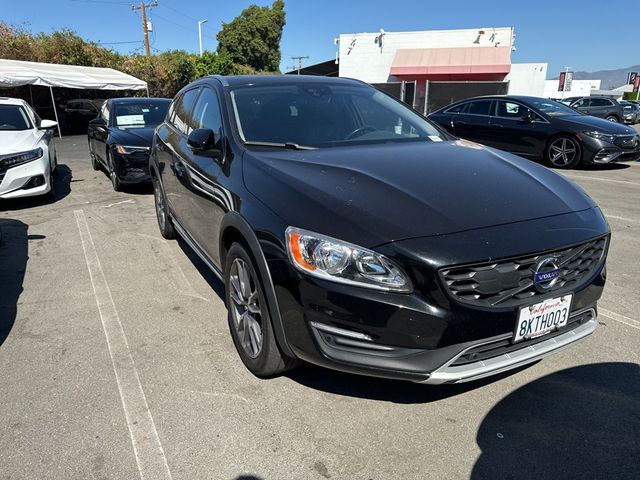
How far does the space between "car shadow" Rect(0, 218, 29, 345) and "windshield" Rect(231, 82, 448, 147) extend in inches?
90.1

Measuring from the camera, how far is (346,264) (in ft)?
6.99

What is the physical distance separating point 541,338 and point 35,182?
719 centimetres

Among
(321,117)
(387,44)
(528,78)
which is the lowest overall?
(321,117)

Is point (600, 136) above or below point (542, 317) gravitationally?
above

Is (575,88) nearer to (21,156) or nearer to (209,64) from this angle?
(209,64)

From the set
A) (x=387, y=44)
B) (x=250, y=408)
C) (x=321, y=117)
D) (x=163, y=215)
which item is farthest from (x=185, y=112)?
(x=387, y=44)

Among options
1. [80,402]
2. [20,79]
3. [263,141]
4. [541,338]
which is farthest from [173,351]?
[20,79]

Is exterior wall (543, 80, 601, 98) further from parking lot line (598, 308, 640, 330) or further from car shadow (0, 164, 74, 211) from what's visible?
parking lot line (598, 308, 640, 330)

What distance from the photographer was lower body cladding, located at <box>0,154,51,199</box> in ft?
22.5

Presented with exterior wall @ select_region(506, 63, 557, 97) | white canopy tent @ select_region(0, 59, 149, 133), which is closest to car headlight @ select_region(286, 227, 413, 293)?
white canopy tent @ select_region(0, 59, 149, 133)

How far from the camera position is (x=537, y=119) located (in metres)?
10.1

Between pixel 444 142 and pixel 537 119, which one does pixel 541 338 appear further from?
pixel 537 119

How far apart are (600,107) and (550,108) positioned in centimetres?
1696

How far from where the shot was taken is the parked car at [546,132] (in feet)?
31.8
